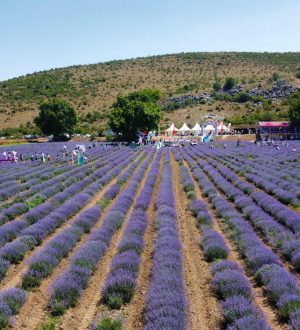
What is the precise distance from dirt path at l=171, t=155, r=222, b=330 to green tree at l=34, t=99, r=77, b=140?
67553 millimetres

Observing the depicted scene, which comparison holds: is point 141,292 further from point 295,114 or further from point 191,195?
point 295,114

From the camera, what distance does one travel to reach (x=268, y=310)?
7086 millimetres

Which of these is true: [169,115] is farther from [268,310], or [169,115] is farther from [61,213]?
[268,310]

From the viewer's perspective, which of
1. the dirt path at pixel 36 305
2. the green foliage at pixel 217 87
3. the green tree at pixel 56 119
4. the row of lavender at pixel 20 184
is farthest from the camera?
the green foliage at pixel 217 87

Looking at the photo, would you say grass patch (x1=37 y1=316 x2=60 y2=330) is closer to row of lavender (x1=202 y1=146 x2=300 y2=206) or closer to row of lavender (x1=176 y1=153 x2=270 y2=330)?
row of lavender (x1=176 y1=153 x2=270 y2=330)

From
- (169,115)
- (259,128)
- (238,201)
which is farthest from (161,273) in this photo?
(169,115)

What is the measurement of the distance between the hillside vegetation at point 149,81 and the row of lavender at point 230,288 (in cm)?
8813

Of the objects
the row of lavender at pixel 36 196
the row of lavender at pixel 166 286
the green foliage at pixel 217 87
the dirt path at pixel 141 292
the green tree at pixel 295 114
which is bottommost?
the dirt path at pixel 141 292

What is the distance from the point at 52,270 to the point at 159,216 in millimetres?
4985

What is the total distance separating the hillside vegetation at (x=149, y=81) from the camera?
343 ft

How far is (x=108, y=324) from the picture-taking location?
644 cm

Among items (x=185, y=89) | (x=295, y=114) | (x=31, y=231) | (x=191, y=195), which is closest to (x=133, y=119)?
(x=295, y=114)

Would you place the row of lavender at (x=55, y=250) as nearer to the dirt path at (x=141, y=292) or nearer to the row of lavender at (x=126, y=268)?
the row of lavender at (x=126, y=268)

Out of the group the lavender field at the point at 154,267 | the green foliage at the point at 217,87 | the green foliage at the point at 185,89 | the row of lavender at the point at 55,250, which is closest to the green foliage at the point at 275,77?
the green foliage at the point at 217,87
